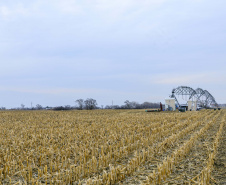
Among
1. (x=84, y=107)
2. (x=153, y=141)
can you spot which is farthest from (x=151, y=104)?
(x=153, y=141)

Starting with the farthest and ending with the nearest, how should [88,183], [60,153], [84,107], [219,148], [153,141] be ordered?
1. [84,107]
2. [153,141]
3. [219,148]
4. [60,153]
5. [88,183]

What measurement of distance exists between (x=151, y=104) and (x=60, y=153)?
13804 cm

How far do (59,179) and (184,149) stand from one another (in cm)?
508

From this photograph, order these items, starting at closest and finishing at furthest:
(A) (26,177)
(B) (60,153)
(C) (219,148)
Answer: (A) (26,177) → (B) (60,153) → (C) (219,148)

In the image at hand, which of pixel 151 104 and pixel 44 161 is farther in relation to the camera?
pixel 151 104

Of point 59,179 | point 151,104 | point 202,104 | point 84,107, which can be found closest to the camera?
point 59,179

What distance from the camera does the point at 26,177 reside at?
5738 millimetres

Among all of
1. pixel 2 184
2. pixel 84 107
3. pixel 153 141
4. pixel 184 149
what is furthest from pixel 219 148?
pixel 84 107

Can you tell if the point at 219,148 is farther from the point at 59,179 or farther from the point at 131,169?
the point at 59,179

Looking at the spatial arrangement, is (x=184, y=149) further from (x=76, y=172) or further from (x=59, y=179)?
(x=59, y=179)

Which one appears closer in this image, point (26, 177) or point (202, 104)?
point (26, 177)

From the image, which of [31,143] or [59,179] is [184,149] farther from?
[31,143]

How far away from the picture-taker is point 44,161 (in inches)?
280

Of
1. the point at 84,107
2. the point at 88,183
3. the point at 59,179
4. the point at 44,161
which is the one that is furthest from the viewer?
the point at 84,107
